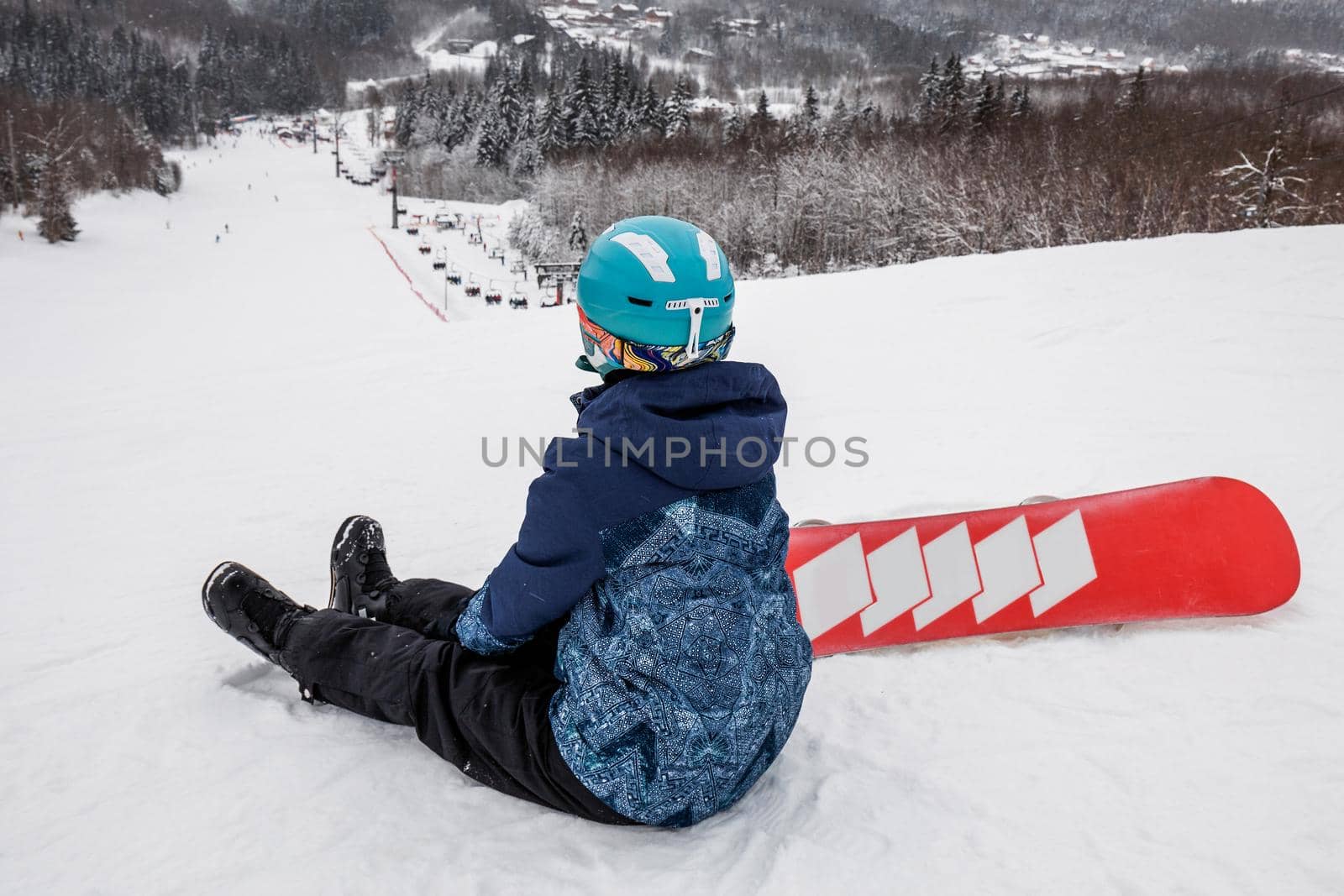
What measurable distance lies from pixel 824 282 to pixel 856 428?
4.17m

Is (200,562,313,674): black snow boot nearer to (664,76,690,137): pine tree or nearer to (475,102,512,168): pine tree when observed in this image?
(664,76,690,137): pine tree

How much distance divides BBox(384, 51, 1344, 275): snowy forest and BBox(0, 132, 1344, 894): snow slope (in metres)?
14.7

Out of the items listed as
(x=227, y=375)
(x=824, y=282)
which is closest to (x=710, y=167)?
(x=824, y=282)

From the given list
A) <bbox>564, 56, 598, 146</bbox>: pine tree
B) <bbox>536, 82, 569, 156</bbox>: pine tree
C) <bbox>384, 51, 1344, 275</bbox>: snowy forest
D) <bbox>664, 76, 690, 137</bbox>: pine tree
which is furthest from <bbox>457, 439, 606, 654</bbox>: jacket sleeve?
<bbox>536, 82, 569, 156</bbox>: pine tree

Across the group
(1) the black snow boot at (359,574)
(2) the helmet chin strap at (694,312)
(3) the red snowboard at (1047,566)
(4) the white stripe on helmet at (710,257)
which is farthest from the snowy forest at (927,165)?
(1) the black snow boot at (359,574)

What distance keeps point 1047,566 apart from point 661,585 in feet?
6.12

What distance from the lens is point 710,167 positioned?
3897cm

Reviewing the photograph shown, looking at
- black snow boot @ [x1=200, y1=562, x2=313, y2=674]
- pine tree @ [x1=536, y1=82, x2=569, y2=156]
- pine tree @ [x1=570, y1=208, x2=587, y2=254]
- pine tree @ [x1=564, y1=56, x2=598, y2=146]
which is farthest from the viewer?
pine tree @ [x1=536, y1=82, x2=569, y2=156]

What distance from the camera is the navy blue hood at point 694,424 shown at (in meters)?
1.55

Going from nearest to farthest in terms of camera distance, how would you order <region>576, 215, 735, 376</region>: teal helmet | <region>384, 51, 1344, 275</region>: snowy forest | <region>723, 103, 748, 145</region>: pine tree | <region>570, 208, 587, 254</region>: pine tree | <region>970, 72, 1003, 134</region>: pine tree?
1. <region>576, 215, 735, 376</region>: teal helmet
2. <region>384, 51, 1344, 275</region>: snowy forest
3. <region>970, 72, 1003, 134</region>: pine tree
4. <region>570, 208, 587, 254</region>: pine tree
5. <region>723, 103, 748, 145</region>: pine tree

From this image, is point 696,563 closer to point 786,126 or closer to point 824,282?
point 824,282

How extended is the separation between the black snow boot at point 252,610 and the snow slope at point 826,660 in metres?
0.17

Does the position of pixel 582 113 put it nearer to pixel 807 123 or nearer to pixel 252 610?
pixel 807 123

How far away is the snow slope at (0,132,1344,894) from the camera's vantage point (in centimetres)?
165
